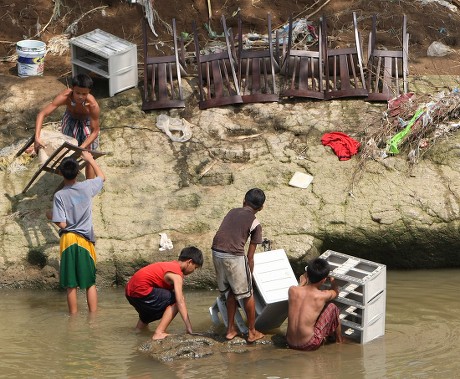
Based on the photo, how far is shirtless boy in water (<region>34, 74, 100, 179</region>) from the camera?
10.9 metres

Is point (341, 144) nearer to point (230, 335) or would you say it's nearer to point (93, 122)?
point (93, 122)

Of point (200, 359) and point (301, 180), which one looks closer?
point (200, 359)

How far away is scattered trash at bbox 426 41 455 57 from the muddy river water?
4.18m

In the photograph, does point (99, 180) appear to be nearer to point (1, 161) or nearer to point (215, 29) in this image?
point (1, 161)

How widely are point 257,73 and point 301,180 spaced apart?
185 cm

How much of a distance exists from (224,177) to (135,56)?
7.11 ft

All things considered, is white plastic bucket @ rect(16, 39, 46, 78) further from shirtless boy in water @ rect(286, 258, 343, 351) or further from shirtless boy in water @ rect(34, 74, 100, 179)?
shirtless boy in water @ rect(286, 258, 343, 351)

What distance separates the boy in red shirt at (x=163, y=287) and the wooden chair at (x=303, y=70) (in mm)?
3912

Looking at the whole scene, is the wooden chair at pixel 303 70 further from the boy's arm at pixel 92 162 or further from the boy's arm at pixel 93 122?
the boy's arm at pixel 92 162

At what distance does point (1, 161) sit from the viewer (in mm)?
12062

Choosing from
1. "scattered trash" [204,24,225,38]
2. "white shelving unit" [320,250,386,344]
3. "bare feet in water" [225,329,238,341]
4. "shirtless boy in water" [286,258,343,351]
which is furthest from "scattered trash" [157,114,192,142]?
"shirtless boy in water" [286,258,343,351]

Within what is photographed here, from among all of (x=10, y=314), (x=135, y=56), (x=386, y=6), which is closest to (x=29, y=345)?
(x=10, y=314)

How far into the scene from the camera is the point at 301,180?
38.5ft

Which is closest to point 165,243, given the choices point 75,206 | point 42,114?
point 75,206
